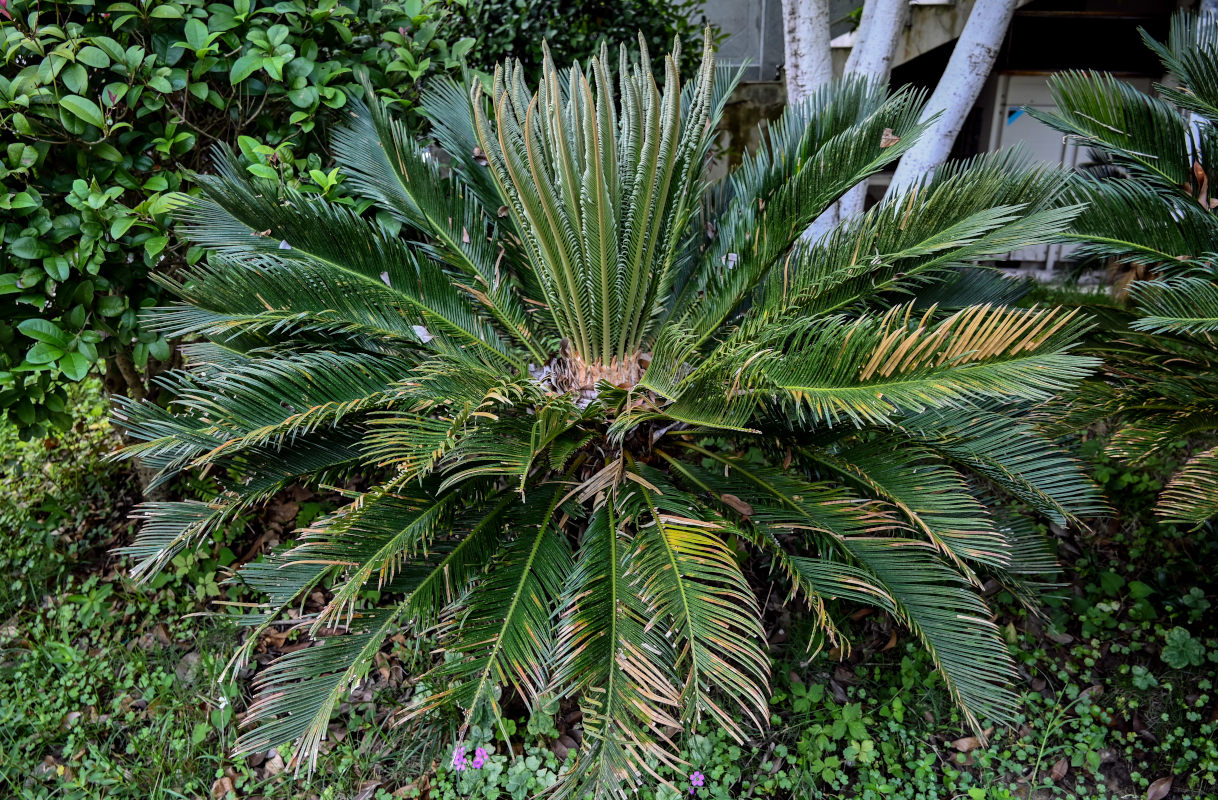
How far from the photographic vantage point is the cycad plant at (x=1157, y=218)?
7.39 feet

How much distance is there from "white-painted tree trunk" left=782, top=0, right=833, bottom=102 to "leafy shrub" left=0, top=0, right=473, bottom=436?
61.0 inches

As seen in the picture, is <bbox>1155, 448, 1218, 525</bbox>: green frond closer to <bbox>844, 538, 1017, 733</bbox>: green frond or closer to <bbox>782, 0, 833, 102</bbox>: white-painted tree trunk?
<bbox>844, 538, 1017, 733</bbox>: green frond

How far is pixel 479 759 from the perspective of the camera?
2264 mm

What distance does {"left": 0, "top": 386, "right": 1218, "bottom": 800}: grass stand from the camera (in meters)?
2.22

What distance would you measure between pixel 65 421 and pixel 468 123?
70.7 inches

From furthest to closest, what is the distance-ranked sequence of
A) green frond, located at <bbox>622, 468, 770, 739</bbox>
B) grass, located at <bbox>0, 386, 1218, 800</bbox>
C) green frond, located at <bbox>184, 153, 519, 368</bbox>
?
green frond, located at <bbox>184, 153, 519, 368</bbox>, grass, located at <bbox>0, 386, 1218, 800</bbox>, green frond, located at <bbox>622, 468, 770, 739</bbox>

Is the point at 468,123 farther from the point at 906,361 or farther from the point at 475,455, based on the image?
the point at 906,361

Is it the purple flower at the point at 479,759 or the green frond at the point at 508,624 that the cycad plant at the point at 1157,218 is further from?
the purple flower at the point at 479,759

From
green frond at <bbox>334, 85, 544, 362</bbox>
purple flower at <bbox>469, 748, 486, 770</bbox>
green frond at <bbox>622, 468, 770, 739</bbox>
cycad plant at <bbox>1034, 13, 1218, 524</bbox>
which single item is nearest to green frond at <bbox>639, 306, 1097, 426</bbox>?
green frond at <bbox>622, 468, 770, 739</bbox>

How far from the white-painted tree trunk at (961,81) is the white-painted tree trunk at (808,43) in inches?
18.7

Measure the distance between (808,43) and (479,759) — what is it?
9.87ft

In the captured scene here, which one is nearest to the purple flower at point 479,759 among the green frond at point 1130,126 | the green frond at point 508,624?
the green frond at point 508,624

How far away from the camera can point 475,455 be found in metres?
1.89

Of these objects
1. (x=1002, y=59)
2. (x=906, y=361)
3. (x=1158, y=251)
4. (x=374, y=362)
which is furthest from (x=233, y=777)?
(x=1002, y=59)
